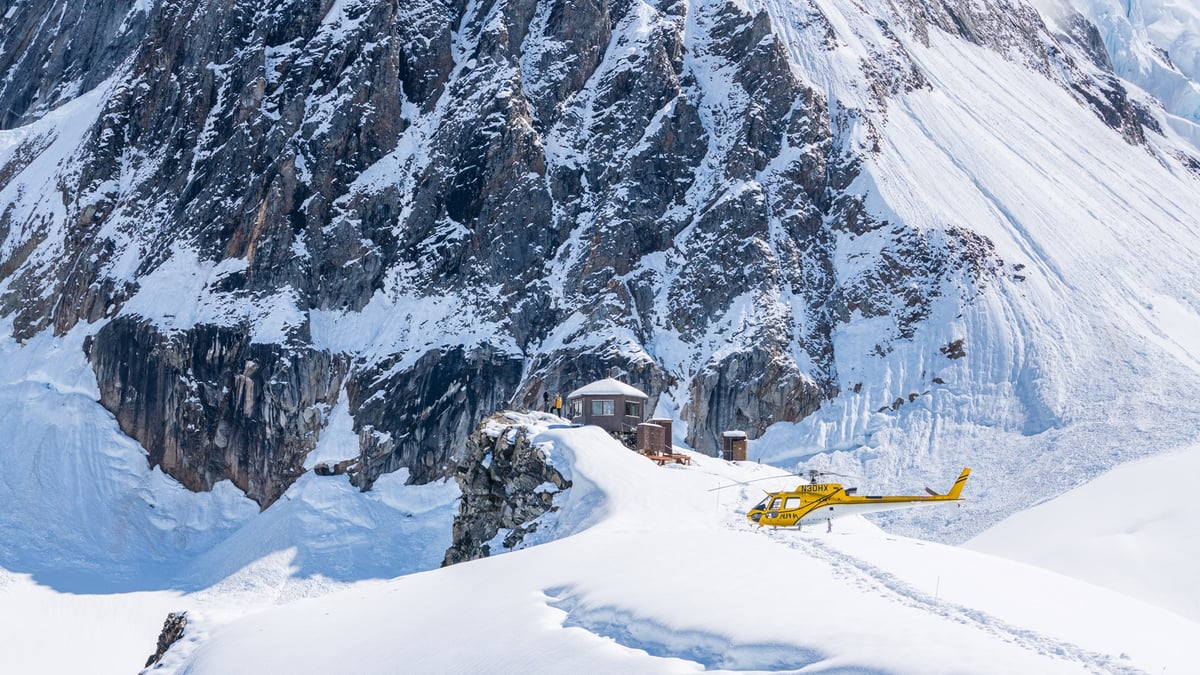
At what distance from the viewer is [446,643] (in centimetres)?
2431

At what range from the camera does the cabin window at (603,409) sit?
56969 mm

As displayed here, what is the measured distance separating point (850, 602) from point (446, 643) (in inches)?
309

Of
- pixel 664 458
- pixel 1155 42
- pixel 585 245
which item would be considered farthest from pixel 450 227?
pixel 1155 42

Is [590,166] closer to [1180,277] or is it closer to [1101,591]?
[1180,277]

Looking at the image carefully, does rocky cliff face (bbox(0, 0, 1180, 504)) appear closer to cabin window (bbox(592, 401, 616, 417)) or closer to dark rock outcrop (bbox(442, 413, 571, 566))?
cabin window (bbox(592, 401, 616, 417))

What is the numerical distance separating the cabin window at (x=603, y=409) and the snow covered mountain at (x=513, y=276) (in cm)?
1983

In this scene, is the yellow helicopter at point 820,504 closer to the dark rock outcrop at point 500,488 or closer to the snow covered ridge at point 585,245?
the dark rock outcrop at point 500,488

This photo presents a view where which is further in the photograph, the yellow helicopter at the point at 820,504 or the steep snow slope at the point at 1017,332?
the steep snow slope at the point at 1017,332

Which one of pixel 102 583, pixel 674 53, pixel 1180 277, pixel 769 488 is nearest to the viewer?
pixel 769 488

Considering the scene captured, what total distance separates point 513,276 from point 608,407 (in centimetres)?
3135

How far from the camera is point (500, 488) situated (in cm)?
4800

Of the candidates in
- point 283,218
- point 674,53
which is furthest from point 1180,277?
point 283,218

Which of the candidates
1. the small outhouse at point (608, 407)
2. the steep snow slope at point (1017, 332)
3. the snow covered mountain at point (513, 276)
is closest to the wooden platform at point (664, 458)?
the small outhouse at point (608, 407)

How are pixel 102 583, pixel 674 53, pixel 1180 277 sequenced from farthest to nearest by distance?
1. pixel 674 53
2. pixel 1180 277
3. pixel 102 583
